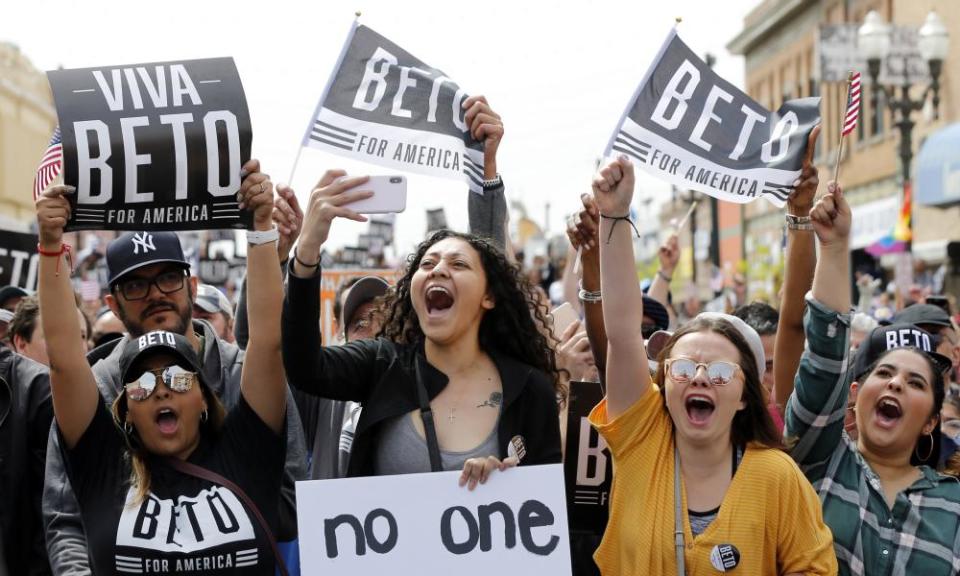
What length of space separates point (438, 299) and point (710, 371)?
2.85ft

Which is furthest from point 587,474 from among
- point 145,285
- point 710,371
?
point 145,285

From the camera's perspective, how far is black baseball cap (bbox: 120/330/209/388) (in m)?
4.12

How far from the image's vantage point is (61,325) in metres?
3.95

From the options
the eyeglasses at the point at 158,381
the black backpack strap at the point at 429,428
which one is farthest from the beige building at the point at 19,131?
the black backpack strap at the point at 429,428

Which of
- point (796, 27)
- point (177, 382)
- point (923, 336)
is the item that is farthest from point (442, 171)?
point (796, 27)

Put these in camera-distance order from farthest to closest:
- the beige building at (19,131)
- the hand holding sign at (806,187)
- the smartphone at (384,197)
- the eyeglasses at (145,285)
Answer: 1. the beige building at (19,131)
2. the eyeglasses at (145,285)
3. the hand holding sign at (806,187)
4. the smartphone at (384,197)

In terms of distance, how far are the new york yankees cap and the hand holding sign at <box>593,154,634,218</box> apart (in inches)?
75.4

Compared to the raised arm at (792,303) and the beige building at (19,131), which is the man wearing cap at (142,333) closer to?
the raised arm at (792,303)

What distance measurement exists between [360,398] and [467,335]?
0.39 m

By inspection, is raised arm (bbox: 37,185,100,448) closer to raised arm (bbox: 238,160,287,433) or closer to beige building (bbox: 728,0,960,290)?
raised arm (bbox: 238,160,287,433)

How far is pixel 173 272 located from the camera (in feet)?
16.4

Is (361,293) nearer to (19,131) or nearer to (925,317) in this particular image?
(925,317)

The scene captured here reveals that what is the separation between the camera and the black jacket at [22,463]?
4.61 metres

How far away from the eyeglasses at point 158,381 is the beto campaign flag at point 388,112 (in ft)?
4.26
